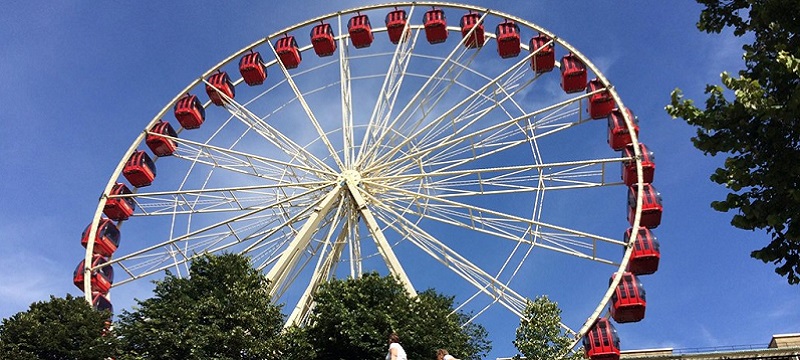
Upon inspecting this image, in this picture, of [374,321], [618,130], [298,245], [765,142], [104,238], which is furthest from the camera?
[104,238]

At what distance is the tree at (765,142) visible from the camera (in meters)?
10.8

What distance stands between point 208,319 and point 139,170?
12.6 meters

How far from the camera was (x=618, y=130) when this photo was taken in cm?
3044

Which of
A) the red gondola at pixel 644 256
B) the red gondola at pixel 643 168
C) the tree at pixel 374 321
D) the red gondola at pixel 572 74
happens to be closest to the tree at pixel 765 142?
the tree at pixel 374 321

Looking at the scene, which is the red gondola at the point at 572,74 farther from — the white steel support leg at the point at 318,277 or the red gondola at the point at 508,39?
the white steel support leg at the point at 318,277

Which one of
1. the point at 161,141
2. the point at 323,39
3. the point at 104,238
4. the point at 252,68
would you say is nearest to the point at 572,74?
the point at 323,39

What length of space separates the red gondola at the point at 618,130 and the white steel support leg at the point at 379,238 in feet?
36.6

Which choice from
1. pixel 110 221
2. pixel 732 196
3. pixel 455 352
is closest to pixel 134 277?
pixel 110 221

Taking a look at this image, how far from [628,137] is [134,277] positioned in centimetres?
2210

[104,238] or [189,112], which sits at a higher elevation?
[189,112]

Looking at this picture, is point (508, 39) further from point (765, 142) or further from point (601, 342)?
point (765, 142)

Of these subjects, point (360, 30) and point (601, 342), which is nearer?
point (601, 342)

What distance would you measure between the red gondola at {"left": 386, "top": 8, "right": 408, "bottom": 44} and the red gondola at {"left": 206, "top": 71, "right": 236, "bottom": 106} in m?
8.32

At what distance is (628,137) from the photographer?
99.6ft
